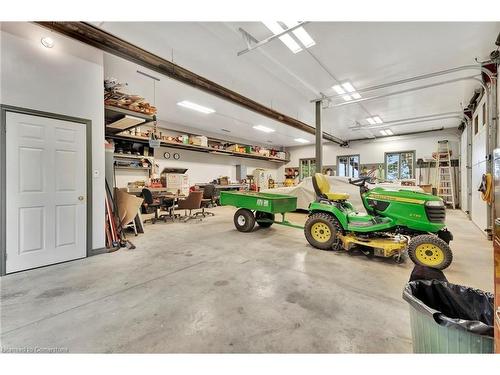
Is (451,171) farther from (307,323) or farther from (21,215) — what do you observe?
(21,215)

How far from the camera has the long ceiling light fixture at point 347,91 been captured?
16.3ft

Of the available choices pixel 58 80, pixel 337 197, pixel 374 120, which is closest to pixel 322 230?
pixel 337 197

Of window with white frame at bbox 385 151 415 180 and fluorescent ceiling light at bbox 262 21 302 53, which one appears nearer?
fluorescent ceiling light at bbox 262 21 302 53

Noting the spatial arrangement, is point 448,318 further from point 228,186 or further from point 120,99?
point 228,186

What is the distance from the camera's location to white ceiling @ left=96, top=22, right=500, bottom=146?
3080 mm

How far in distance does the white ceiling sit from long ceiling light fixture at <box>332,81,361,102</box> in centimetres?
16

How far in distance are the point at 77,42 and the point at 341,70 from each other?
443 centimetres

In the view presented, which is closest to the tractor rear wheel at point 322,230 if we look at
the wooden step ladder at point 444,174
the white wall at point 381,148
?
the wooden step ladder at point 444,174

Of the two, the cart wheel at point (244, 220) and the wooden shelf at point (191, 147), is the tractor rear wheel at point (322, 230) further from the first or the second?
the wooden shelf at point (191, 147)

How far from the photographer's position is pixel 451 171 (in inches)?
342

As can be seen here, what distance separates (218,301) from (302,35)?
3.67 meters

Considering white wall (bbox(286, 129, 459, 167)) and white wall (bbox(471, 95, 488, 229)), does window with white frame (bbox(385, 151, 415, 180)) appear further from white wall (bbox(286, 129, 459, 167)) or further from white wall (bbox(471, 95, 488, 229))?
white wall (bbox(471, 95, 488, 229))

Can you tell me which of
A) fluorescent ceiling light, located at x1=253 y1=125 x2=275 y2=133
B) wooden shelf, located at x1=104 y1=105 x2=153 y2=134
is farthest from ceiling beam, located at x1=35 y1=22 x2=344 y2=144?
fluorescent ceiling light, located at x1=253 y1=125 x2=275 y2=133

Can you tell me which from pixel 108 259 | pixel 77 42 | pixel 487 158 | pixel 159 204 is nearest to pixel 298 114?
pixel 487 158
